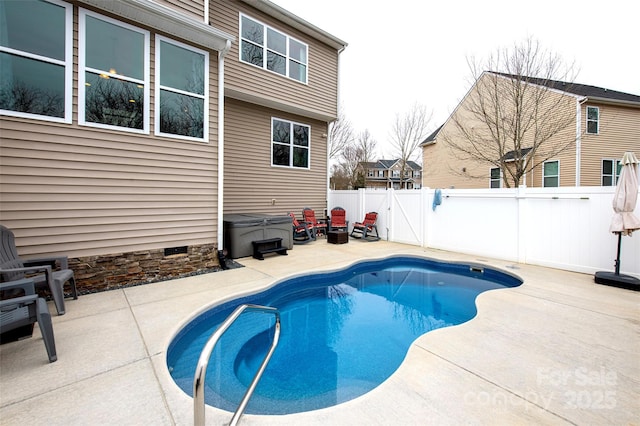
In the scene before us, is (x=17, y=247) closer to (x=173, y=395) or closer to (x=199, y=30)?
(x=173, y=395)

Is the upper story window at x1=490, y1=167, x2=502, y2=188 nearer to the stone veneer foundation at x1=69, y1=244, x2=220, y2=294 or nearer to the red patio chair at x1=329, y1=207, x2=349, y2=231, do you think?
the red patio chair at x1=329, y1=207, x2=349, y2=231

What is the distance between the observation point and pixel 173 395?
204 centimetres

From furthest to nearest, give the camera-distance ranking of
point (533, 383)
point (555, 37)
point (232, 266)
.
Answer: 1. point (555, 37)
2. point (232, 266)
3. point (533, 383)

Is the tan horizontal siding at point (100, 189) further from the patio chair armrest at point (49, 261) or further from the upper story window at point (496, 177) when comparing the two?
the upper story window at point (496, 177)

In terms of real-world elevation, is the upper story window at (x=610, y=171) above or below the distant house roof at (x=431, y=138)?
below

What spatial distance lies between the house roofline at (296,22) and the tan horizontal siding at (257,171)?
2735 mm

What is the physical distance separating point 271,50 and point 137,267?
7.19 meters

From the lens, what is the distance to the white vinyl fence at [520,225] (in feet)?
16.9

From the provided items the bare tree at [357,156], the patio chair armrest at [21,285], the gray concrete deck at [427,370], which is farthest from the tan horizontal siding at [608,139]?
the patio chair armrest at [21,285]

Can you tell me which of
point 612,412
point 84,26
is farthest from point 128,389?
point 84,26

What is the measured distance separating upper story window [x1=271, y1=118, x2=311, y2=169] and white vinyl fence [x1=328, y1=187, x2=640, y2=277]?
10.7 ft

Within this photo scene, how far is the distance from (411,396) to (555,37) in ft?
39.0

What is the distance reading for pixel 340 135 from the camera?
21.7 m

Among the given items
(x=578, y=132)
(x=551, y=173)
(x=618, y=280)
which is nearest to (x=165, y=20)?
(x=618, y=280)
